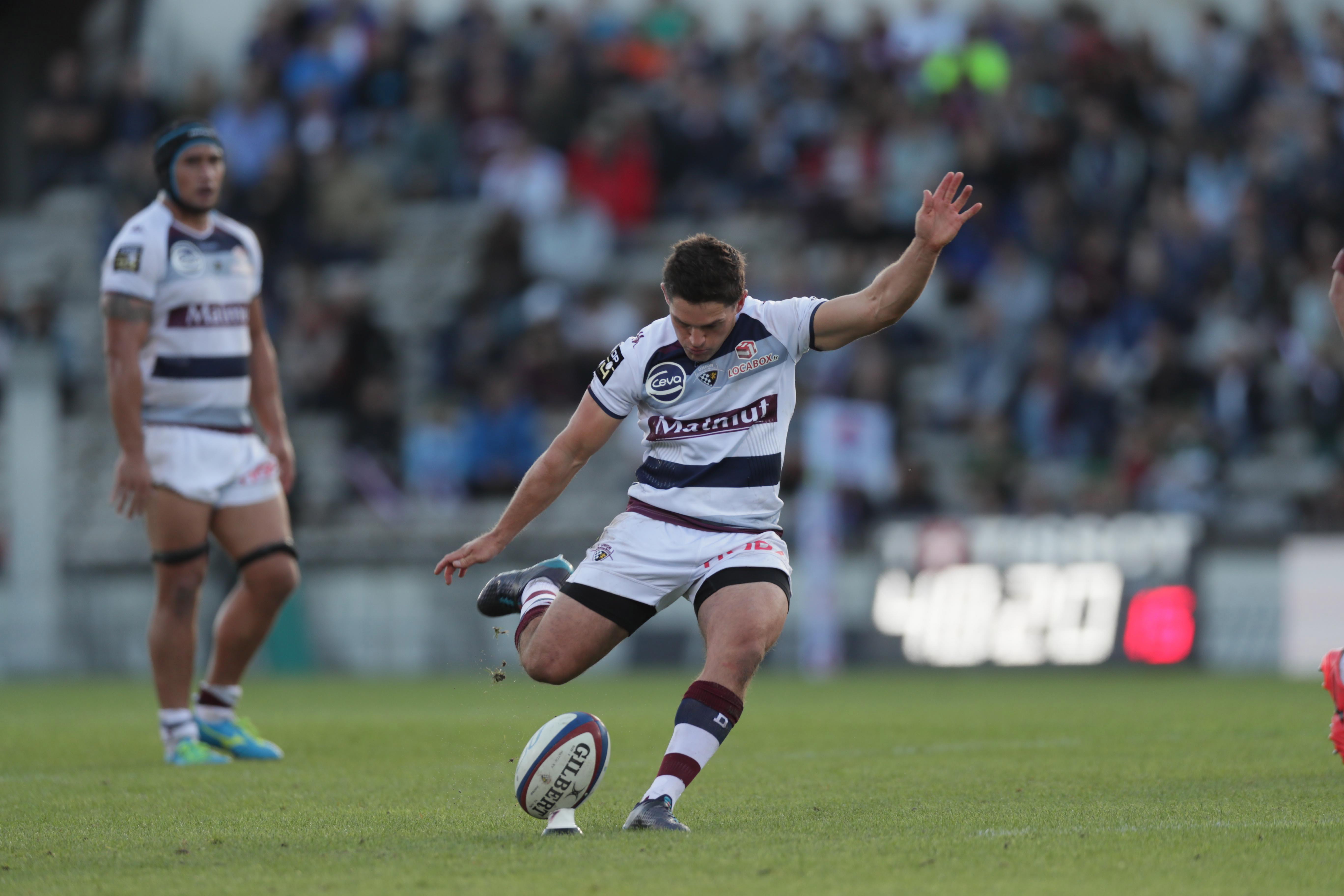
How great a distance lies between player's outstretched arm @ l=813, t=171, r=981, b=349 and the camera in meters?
6.12

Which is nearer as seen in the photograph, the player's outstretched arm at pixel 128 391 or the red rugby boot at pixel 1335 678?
the red rugby boot at pixel 1335 678

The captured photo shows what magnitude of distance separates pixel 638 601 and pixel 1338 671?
2.64 m

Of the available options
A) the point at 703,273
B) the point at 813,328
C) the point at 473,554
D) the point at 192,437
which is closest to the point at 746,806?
the point at 473,554

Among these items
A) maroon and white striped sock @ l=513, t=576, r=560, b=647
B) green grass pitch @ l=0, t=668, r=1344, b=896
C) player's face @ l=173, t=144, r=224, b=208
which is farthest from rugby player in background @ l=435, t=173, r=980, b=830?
player's face @ l=173, t=144, r=224, b=208

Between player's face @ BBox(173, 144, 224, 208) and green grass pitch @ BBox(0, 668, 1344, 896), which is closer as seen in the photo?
green grass pitch @ BBox(0, 668, 1344, 896)

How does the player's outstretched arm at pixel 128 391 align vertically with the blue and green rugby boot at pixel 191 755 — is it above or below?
above

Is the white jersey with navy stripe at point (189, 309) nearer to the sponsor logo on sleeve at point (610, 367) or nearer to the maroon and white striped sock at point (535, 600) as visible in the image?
the maroon and white striped sock at point (535, 600)

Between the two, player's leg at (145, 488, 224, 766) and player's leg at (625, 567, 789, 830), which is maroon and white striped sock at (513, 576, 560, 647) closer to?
player's leg at (625, 567, 789, 830)

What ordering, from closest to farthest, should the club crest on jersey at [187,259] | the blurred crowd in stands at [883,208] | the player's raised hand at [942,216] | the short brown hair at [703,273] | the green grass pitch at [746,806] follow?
the green grass pitch at [746,806] → the short brown hair at [703,273] → the player's raised hand at [942,216] → the club crest on jersey at [187,259] → the blurred crowd in stands at [883,208]

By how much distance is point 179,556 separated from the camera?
843cm

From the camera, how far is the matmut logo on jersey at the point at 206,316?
8.50m

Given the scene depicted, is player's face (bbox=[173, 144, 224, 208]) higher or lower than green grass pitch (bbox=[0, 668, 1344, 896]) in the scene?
higher

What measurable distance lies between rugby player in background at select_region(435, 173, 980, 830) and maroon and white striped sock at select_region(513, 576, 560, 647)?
0.52 feet

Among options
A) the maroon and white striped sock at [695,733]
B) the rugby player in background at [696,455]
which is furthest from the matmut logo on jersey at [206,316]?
the maroon and white striped sock at [695,733]
